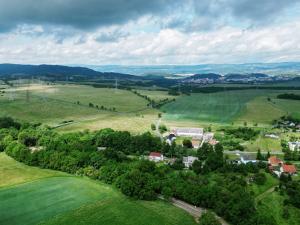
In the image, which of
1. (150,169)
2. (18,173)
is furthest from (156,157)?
(18,173)

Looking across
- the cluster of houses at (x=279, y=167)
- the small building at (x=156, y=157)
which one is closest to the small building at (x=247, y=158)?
the cluster of houses at (x=279, y=167)

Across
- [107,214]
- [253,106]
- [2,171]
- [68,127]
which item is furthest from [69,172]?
[253,106]

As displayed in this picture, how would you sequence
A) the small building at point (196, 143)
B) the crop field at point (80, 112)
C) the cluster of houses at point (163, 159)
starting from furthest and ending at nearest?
1. the crop field at point (80, 112)
2. the small building at point (196, 143)
3. the cluster of houses at point (163, 159)

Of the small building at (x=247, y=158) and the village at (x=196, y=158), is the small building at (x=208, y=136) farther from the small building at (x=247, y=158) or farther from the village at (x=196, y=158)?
the small building at (x=247, y=158)

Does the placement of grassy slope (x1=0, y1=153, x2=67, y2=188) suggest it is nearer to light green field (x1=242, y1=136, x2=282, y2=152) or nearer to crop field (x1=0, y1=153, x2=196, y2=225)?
crop field (x1=0, y1=153, x2=196, y2=225)

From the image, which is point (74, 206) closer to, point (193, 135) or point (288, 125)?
point (193, 135)

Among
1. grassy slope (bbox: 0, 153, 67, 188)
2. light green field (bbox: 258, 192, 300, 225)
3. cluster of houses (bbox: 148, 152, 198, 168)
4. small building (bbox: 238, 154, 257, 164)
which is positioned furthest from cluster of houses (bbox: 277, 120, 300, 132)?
grassy slope (bbox: 0, 153, 67, 188)

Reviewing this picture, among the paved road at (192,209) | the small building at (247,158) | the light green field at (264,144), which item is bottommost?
the paved road at (192,209)

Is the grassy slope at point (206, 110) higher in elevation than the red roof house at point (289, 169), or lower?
lower
